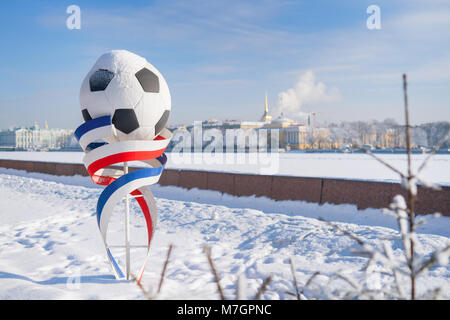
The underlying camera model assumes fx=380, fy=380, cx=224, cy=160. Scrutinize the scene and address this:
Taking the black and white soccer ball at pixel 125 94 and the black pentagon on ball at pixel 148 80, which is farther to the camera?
the black pentagon on ball at pixel 148 80

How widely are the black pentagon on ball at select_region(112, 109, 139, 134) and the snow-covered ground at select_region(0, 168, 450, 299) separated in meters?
1.92

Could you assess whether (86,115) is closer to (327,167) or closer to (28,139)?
(327,167)

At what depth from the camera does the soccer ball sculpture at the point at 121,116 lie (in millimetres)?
4551

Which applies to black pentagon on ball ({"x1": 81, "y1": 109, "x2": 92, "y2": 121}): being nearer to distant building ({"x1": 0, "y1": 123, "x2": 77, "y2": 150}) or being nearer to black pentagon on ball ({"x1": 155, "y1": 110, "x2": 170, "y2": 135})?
black pentagon on ball ({"x1": 155, "y1": 110, "x2": 170, "y2": 135})

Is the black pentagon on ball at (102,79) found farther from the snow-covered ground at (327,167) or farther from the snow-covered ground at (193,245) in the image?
the snow-covered ground at (327,167)

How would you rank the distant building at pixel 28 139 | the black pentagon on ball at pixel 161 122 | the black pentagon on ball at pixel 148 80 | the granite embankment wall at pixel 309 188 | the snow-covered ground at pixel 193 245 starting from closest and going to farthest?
the black pentagon on ball at pixel 148 80 → the snow-covered ground at pixel 193 245 → the black pentagon on ball at pixel 161 122 → the granite embankment wall at pixel 309 188 → the distant building at pixel 28 139

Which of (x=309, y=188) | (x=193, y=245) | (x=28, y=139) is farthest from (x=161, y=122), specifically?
(x=28, y=139)

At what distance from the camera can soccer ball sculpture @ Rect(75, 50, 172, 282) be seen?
455 cm

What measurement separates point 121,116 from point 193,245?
3.38 metres

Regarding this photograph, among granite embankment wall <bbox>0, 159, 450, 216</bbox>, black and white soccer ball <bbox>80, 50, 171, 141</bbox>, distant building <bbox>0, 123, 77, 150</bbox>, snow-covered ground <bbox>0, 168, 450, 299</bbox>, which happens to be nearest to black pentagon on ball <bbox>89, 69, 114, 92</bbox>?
black and white soccer ball <bbox>80, 50, 171, 141</bbox>

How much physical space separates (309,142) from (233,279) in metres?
114

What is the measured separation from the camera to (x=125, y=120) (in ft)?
15.3

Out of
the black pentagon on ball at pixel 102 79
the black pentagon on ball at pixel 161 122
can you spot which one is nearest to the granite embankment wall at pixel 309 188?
the black pentagon on ball at pixel 161 122
